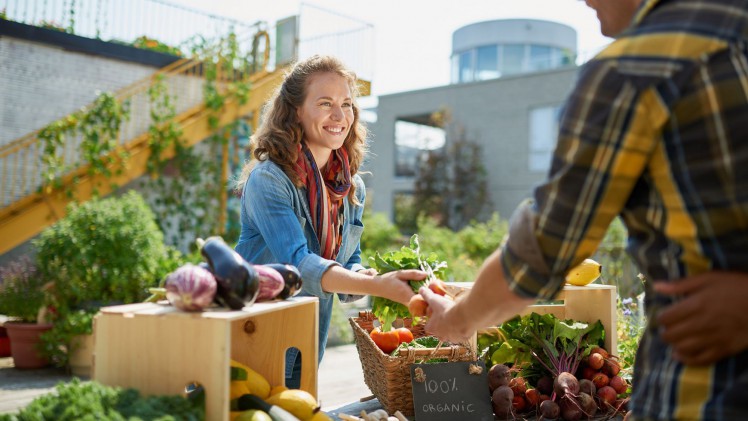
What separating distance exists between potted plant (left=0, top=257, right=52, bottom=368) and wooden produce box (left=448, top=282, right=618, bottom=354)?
540cm

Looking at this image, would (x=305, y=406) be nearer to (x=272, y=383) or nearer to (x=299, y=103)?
(x=272, y=383)

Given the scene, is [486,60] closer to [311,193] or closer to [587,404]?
[311,193]

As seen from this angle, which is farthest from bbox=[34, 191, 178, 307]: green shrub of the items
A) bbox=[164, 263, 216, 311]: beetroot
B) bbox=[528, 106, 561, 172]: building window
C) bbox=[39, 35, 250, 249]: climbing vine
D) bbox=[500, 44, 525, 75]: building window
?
bbox=[500, 44, 525, 75]: building window

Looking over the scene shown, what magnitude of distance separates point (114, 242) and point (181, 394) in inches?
218

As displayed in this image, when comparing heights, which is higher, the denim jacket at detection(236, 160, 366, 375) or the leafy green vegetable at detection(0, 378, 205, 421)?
the denim jacket at detection(236, 160, 366, 375)

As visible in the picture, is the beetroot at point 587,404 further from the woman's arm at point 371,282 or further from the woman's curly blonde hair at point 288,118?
the woman's curly blonde hair at point 288,118

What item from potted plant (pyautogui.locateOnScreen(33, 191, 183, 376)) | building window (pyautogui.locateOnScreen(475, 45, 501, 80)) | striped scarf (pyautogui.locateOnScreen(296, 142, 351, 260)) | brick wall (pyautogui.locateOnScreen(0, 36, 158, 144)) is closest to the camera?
striped scarf (pyautogui.locateOnScreen(296, 142, 351, 260))

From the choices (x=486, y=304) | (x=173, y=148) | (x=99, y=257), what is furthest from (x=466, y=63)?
(x=486, y=304)

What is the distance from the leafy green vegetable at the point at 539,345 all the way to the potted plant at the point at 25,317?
5.35 metres

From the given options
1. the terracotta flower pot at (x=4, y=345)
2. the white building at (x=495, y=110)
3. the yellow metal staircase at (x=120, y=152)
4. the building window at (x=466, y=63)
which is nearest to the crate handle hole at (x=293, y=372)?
the terracotta flower pot at (x=4, y=345)

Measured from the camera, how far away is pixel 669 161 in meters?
1.09

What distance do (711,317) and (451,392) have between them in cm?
129

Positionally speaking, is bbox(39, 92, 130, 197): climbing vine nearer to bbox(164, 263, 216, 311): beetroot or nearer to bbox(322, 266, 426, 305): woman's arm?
bbox(322, 266, 426, 305): woman's arm

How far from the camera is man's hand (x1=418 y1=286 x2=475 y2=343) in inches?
61.0
